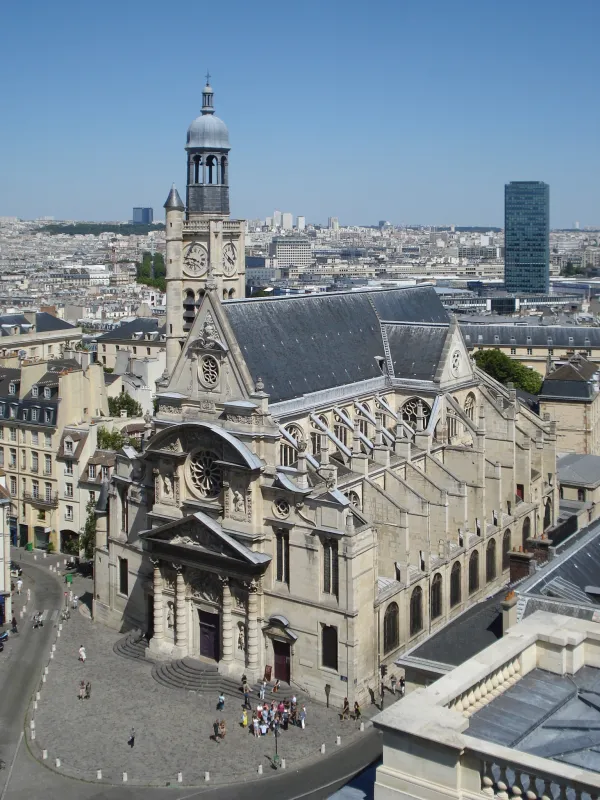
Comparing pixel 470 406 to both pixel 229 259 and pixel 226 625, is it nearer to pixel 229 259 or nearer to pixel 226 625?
pixel 229 259

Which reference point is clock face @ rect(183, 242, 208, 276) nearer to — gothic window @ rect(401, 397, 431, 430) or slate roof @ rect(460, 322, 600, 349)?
gothic window @ rect(401, 397, 431, 430)

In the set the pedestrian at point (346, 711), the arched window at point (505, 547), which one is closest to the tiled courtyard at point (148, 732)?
the pedestrian at point (346, 711)

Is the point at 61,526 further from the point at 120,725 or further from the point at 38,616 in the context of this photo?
the point at 120,725

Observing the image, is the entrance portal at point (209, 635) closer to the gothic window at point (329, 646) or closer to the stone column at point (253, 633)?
the stone column at point (253, 633)

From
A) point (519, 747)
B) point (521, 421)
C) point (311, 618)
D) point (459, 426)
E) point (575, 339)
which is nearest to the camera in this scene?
point (519, 747)

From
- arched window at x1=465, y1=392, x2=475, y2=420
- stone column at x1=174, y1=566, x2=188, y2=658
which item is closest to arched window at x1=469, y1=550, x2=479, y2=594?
arched window at x1=465, y1=392, x2=475, y2=420

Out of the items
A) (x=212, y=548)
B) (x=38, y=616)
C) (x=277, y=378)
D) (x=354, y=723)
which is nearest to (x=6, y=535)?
(x=38, y=616)
